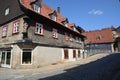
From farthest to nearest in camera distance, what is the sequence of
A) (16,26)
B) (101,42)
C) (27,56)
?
(101,42), (16,26), (27,56)

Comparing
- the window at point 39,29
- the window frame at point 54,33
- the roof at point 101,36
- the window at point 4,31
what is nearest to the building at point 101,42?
the roof at point 101,36

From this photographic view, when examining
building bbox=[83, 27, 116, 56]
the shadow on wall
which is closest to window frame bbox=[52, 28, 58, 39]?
the shadow on wall

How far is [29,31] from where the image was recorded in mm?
16469

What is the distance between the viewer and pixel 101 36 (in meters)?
52.2

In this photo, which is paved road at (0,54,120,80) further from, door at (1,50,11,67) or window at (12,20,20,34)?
window at (12,20,20,34)

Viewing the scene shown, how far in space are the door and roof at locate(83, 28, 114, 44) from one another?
128ft

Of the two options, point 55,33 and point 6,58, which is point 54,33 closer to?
point 55,33

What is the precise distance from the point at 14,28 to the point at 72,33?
13688mm

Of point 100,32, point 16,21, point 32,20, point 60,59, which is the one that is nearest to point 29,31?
point 32,20

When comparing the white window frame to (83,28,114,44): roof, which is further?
(83,28,114,44): roof

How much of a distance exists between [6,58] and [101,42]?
39190 millimetres

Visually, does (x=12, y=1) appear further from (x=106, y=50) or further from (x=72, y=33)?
(x=106, y=50)

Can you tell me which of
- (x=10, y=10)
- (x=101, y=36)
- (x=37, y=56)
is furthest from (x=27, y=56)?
(x=101, y=36)

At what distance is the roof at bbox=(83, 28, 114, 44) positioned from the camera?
49.7 m
